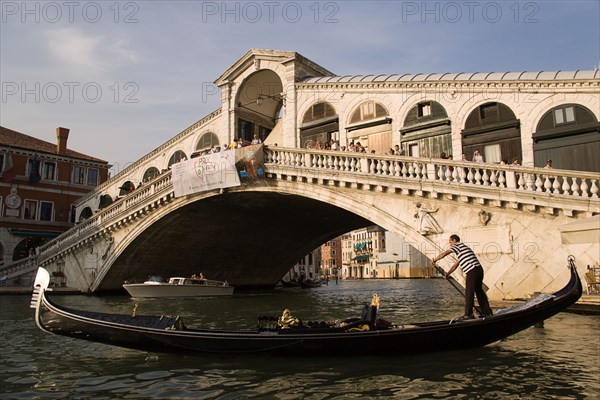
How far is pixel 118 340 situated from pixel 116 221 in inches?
611

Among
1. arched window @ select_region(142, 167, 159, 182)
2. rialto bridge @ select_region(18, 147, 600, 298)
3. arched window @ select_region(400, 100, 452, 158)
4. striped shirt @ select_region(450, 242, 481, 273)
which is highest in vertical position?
arched window @ select_region(142, 167, 159, 182)

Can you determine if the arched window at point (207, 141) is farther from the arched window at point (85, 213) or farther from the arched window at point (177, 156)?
the arched window at point (85, 213)

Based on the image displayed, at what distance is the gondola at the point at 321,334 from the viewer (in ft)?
21.5

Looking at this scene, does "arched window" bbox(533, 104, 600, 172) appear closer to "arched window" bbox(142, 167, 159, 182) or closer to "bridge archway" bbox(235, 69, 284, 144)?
"bridge archway" bbox(235, 69, 284, 144)

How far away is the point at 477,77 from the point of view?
14.7m

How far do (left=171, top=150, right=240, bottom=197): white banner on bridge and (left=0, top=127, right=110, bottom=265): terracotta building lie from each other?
14.6 meters

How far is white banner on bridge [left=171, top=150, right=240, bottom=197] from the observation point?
56.1ft

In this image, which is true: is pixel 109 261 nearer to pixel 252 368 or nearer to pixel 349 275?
pixel 252 368

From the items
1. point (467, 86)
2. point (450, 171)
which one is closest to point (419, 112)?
point (467, 86)

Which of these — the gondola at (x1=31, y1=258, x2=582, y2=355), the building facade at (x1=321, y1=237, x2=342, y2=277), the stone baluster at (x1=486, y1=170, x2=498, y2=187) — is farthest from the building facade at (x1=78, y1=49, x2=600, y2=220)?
the building facade at (x1=321, y1=237, x2=342, y2=277)

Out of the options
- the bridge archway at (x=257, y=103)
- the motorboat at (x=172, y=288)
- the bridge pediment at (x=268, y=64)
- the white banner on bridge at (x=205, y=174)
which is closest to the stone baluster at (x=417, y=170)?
the white banner on bridge at (x=205, y=174)

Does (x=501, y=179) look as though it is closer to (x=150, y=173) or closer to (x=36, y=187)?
(x=150, y=173)

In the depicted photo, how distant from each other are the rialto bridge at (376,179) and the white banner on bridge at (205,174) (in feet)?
1.30

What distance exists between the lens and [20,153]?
2806 centimetres
